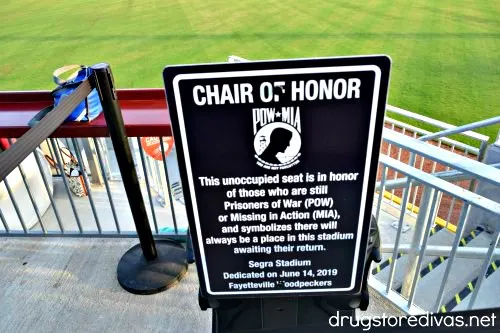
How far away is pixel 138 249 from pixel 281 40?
16226 mm

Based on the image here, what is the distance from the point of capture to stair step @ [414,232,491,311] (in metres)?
5.01

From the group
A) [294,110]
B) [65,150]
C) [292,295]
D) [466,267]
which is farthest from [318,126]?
[65,150]

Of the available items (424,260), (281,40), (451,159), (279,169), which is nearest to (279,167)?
(279,169)

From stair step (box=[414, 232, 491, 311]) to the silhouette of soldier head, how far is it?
430 centimetres

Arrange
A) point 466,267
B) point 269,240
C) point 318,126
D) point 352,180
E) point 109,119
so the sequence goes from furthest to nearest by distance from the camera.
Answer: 1. point 466,267
2. point 109,119
3. point 269,240
4. point 352,180
5. point 318,126

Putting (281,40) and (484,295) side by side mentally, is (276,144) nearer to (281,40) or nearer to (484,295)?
(484,295)

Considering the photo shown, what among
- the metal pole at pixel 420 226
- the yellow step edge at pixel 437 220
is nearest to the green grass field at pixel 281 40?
the yellow step edge at pixel 437 220

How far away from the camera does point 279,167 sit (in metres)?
1.53

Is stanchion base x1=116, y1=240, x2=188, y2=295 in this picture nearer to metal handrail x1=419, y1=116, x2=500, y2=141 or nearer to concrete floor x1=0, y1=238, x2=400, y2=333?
concrete floor x1=0, y1=238, x2=400, y2=333

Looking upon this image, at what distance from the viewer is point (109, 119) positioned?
241cm

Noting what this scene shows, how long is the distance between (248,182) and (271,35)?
60.3 feet

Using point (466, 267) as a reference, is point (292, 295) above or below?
above

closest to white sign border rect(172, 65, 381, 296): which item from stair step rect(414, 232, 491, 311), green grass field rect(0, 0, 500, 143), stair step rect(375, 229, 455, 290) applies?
stair step rect(414, 232, 491, 311)

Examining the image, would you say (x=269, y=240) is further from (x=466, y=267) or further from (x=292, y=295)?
(x=466, y=267)
